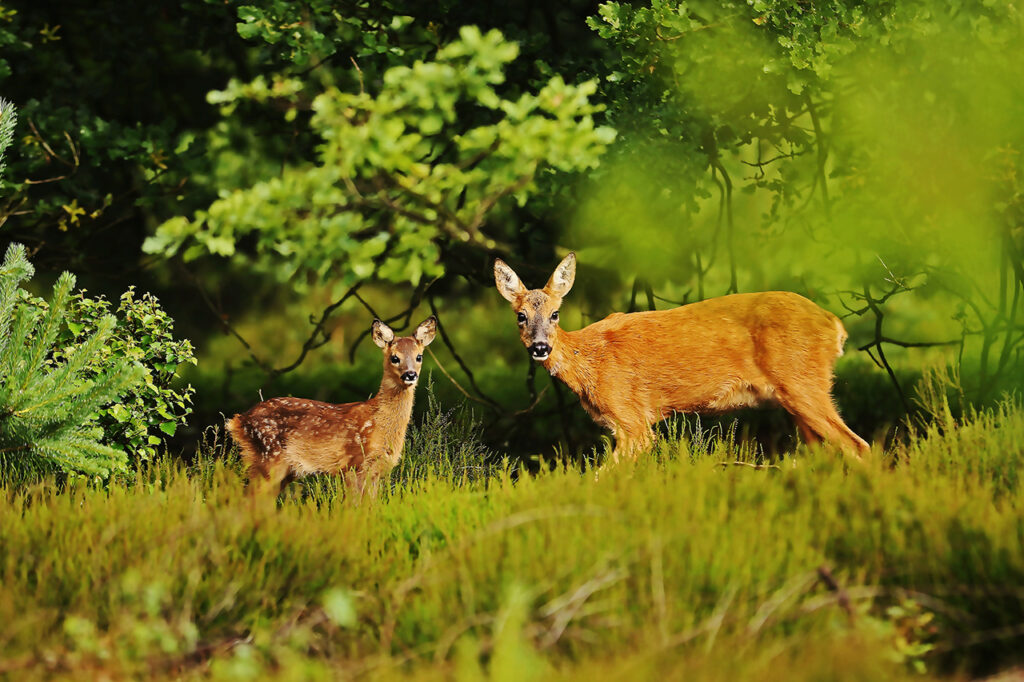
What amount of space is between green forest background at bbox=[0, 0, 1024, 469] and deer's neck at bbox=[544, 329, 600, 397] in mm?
768

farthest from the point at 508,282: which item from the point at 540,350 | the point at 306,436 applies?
the point at 306,436

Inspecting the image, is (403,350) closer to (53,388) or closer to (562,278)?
(562,278)

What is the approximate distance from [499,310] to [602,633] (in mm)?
5255

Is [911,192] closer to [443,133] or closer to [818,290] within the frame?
[818,290]

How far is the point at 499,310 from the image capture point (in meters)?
9.02

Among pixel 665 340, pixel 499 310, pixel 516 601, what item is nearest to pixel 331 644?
pixel 516 601

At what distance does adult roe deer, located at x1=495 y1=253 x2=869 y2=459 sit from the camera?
6422 mm

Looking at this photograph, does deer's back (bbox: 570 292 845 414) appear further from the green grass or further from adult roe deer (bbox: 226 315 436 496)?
the green grass

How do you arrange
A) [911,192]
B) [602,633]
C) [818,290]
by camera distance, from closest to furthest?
[602,633] → [911,192] → [818,290]

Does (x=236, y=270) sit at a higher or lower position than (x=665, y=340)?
higher

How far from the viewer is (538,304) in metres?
6.27

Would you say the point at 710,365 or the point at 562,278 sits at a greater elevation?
the point at 562,278

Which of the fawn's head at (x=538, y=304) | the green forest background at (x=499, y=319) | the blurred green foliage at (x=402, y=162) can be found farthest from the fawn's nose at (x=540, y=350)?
the blurred green foliage at (x=402, y=162)

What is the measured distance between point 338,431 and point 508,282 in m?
1.25
